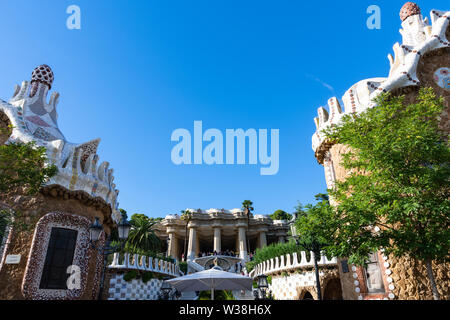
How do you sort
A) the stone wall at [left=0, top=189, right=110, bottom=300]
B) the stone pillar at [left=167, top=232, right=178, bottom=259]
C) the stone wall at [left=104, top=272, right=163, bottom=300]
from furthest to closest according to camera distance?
the stone pillar at [left=167, top=232, right=178, bottom=259], the stone wall at [left=104, top=272, right=163, bottom=300], the stone wall at [left=0, top=189, right=110, bottom=300]

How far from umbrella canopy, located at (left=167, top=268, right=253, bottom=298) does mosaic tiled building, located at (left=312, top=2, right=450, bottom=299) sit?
5309 millimetres

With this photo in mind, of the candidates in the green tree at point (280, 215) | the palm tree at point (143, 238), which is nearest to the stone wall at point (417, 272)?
the palm tree at point (143, 238)

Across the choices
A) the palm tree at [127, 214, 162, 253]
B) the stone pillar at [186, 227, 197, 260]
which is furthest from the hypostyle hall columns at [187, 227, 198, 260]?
the palm tree at [127, 214, 162, 253]

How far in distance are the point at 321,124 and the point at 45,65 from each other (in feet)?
55.8

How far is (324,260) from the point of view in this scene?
1650 centimetres

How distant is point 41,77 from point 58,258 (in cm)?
1091

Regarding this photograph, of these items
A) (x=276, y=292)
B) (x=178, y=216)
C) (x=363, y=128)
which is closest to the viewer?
(x=363, y=128)

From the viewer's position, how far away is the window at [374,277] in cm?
1123

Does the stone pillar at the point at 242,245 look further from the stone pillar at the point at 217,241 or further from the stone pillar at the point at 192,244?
the stone pillar at the point at 192,244

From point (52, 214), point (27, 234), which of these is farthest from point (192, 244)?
point (27, 234)

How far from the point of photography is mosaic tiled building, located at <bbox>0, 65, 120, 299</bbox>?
12.0 metres

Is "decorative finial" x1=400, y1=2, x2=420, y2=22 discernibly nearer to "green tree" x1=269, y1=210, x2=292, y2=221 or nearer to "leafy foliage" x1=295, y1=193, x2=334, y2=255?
"leafy foliage" x1=295, y1=193, x2=334, y2=255

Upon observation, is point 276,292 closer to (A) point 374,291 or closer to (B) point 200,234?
(A) point 374,291
